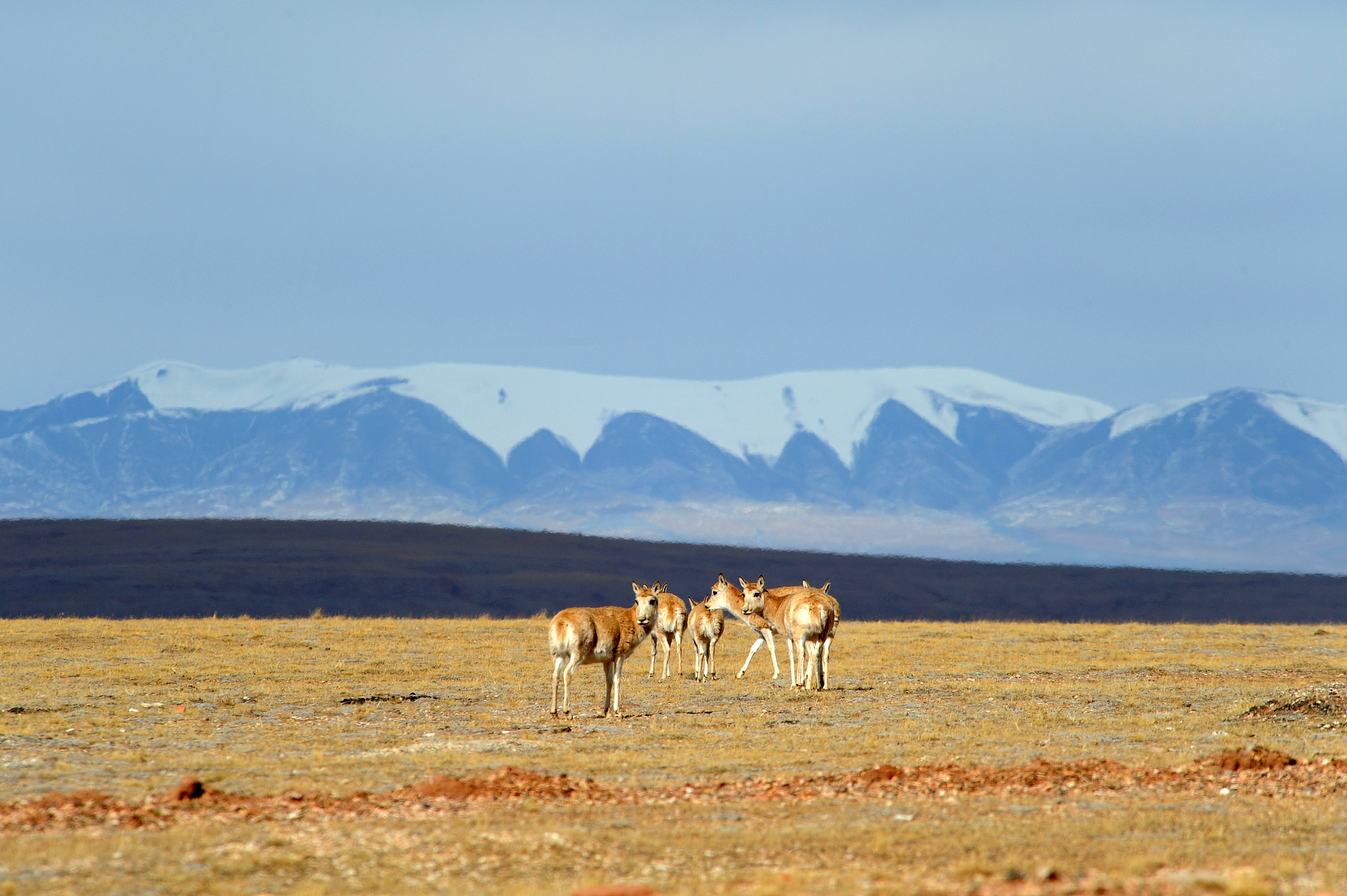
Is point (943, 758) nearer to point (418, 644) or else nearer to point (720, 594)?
point (720, 594)

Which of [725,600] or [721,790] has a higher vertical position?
[725,600]

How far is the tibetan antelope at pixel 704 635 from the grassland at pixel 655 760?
823 millimetres

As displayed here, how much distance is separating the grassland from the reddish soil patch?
11.0 inches

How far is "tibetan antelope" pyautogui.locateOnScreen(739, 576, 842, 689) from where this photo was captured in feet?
75.2

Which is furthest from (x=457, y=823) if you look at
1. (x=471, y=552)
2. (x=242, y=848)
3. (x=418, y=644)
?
(x=471, y=552)

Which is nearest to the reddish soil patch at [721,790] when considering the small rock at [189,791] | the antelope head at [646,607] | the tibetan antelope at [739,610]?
the small rock at [189,791]

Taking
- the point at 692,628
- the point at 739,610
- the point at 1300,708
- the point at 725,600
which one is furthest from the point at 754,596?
the point at 1300,708

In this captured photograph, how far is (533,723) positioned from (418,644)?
51.2 feet

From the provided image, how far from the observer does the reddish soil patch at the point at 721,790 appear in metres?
12.5

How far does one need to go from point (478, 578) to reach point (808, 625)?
240 feet

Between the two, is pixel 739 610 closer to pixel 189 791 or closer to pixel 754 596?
pixel 754 596

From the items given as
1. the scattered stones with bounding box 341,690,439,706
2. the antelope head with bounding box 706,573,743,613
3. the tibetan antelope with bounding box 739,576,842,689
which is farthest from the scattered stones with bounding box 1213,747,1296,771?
the antelope head with bounding box 706,573,743,613

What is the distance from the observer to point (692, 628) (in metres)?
26.6

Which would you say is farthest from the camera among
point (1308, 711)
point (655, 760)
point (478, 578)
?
point (478, 578)
